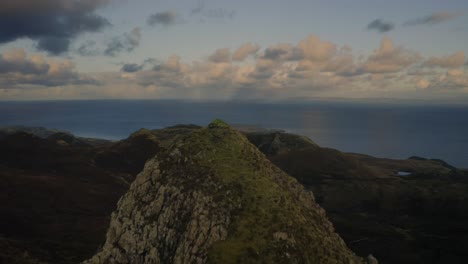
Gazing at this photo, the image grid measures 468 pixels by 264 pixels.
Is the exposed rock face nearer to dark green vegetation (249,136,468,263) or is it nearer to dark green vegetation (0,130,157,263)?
dark green vegetation (0,130,157,263)

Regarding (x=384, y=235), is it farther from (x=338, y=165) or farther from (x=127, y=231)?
(x=338, y=165)

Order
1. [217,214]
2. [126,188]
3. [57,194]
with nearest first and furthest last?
[217,214] → [57,194] → [126,188]

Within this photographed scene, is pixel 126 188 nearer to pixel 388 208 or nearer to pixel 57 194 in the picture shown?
pixel 57 194

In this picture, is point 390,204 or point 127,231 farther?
point 390,204

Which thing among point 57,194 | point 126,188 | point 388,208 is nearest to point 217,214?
point 57,194

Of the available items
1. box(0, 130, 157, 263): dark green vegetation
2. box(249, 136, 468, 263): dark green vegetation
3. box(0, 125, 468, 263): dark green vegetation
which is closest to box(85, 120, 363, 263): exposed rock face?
box(0, 125, 468, 263): dark green vegetation

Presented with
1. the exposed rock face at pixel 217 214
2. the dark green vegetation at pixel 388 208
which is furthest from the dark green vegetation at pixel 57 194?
the dark green vegetation at pixel 388 208

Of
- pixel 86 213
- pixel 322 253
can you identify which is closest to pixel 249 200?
pixel 322 253
